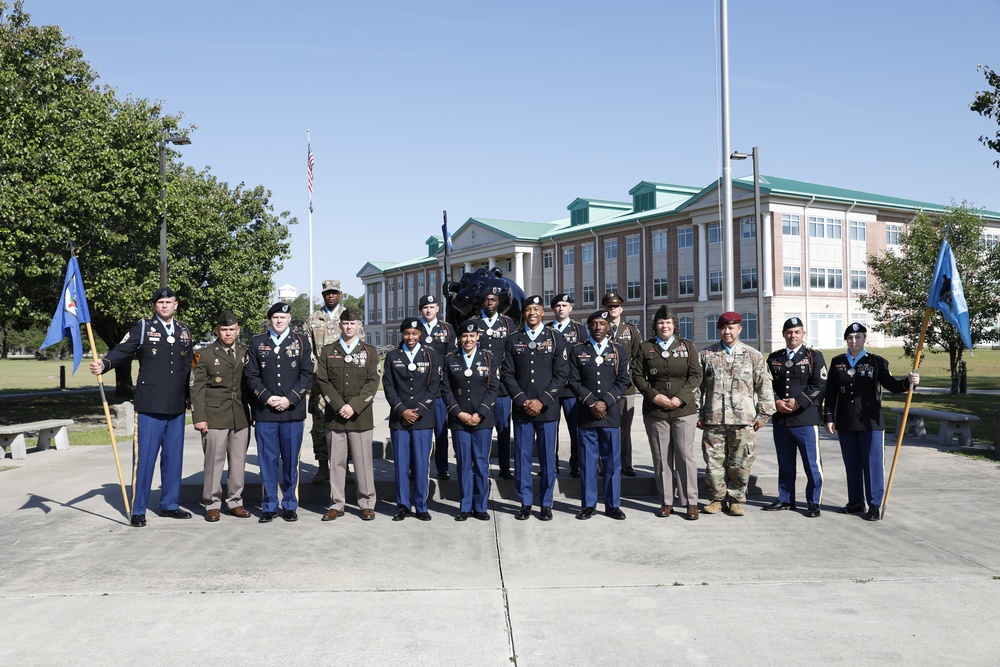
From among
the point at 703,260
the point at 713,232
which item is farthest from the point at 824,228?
the point at 703,260

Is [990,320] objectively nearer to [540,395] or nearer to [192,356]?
[540,395]

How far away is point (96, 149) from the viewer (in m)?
16.6

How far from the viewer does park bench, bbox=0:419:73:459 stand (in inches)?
462

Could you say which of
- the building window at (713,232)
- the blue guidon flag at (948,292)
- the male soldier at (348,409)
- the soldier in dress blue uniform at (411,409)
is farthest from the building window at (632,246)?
the male soldier at (348,409)

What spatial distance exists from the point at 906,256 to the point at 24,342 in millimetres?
99611

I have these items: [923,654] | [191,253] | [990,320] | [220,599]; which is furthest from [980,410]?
[191,253]

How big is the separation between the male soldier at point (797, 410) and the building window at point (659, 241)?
162 ft

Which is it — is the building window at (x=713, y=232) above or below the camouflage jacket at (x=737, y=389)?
above

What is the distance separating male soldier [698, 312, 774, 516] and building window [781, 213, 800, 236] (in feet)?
147

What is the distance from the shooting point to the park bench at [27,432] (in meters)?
11.7

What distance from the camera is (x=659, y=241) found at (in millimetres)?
56094

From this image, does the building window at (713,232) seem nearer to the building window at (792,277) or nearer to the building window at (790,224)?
the building window at (790,224)

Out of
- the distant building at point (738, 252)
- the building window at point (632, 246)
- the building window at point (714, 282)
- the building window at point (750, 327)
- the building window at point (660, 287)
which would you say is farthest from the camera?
the building window at point (632, 246)

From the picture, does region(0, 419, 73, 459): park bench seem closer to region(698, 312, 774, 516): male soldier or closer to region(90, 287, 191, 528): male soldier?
region(90, 287, 191, 528): male soldier
